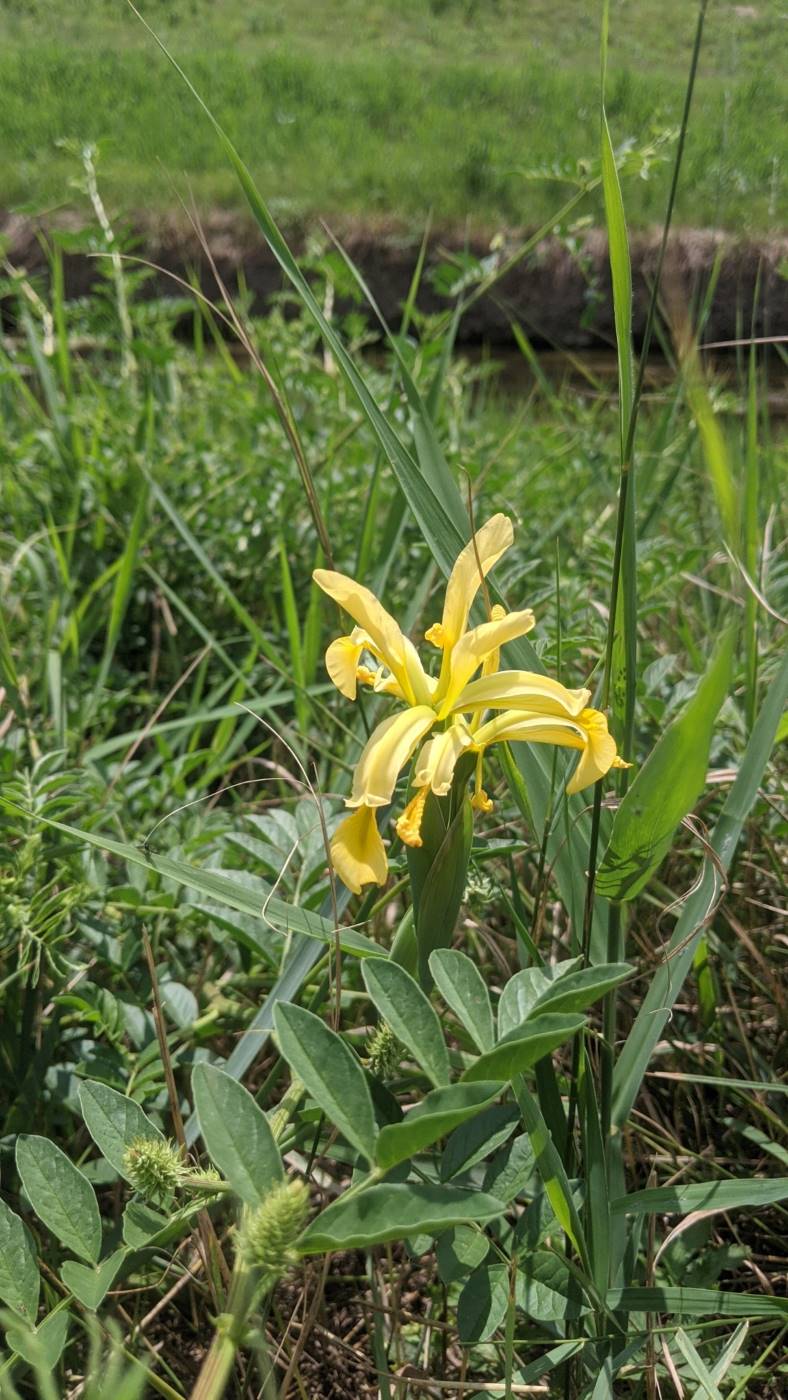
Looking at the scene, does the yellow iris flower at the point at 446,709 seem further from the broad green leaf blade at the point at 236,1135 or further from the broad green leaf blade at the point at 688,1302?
the broad green leaf blade at the point at 688,1302

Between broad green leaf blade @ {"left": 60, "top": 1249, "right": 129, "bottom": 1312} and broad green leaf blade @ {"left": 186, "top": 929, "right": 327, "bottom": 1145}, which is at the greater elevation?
broad green leaf blade @ {"left": 60, "top": 1249, "right": 129, "bottom": 1312}

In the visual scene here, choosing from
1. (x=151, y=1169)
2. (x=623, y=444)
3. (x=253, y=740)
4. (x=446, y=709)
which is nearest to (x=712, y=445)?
(x=623, y=444)

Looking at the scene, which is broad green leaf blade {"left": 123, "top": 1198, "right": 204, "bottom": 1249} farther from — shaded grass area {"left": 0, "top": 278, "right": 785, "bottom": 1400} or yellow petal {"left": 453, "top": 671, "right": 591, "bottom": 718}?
yellow petal {"left": 453, "top": 671, "right": 591, "bottom": 718}

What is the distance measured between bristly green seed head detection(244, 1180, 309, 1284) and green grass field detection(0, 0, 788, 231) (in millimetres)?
3748

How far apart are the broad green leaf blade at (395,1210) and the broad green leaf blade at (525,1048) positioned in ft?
0.15

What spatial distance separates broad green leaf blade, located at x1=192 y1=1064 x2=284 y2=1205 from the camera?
40 cm

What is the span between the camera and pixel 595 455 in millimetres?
1515

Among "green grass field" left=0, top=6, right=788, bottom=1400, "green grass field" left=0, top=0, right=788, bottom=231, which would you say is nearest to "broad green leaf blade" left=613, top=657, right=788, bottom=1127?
"green grass field" left=0, top=6, right=788, bottom=1400

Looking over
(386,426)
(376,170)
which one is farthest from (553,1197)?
(376,170)

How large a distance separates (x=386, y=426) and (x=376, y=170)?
522 centimetres

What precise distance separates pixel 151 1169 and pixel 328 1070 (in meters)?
0.09

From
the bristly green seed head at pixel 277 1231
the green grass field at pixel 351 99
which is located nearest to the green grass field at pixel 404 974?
the bristly green seed head at pixel 277 1231

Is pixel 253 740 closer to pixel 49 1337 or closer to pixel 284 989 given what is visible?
pixel 284 989

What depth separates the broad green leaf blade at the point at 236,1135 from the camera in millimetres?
402
